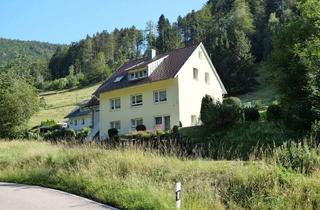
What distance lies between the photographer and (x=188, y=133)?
105 ft

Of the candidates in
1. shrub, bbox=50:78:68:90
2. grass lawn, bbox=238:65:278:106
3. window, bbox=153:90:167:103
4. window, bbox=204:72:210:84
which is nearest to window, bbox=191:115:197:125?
window, bbox=153:90:167:103

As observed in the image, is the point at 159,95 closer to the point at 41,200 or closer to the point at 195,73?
the point at 195,73

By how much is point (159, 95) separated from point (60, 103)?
70275mm

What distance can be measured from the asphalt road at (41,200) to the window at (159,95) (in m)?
29.8

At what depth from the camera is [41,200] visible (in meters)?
11.2

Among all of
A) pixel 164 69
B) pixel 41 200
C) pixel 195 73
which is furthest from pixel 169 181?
pixel 195 73

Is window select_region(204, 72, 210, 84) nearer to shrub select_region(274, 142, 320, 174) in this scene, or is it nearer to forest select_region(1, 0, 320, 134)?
forest select_region(1, 0, 320, 134)

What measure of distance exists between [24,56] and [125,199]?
6995 cm

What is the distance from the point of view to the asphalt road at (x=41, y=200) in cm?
1020

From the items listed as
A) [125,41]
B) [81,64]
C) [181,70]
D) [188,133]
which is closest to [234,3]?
[125,41]

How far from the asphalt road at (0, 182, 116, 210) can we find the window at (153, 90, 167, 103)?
29.8 metres

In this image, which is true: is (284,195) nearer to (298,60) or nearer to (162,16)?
(298,60)

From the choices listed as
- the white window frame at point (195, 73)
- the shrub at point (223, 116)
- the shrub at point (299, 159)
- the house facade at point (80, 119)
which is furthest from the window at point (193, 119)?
the house facade at point (80, 119)

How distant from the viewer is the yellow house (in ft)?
137
